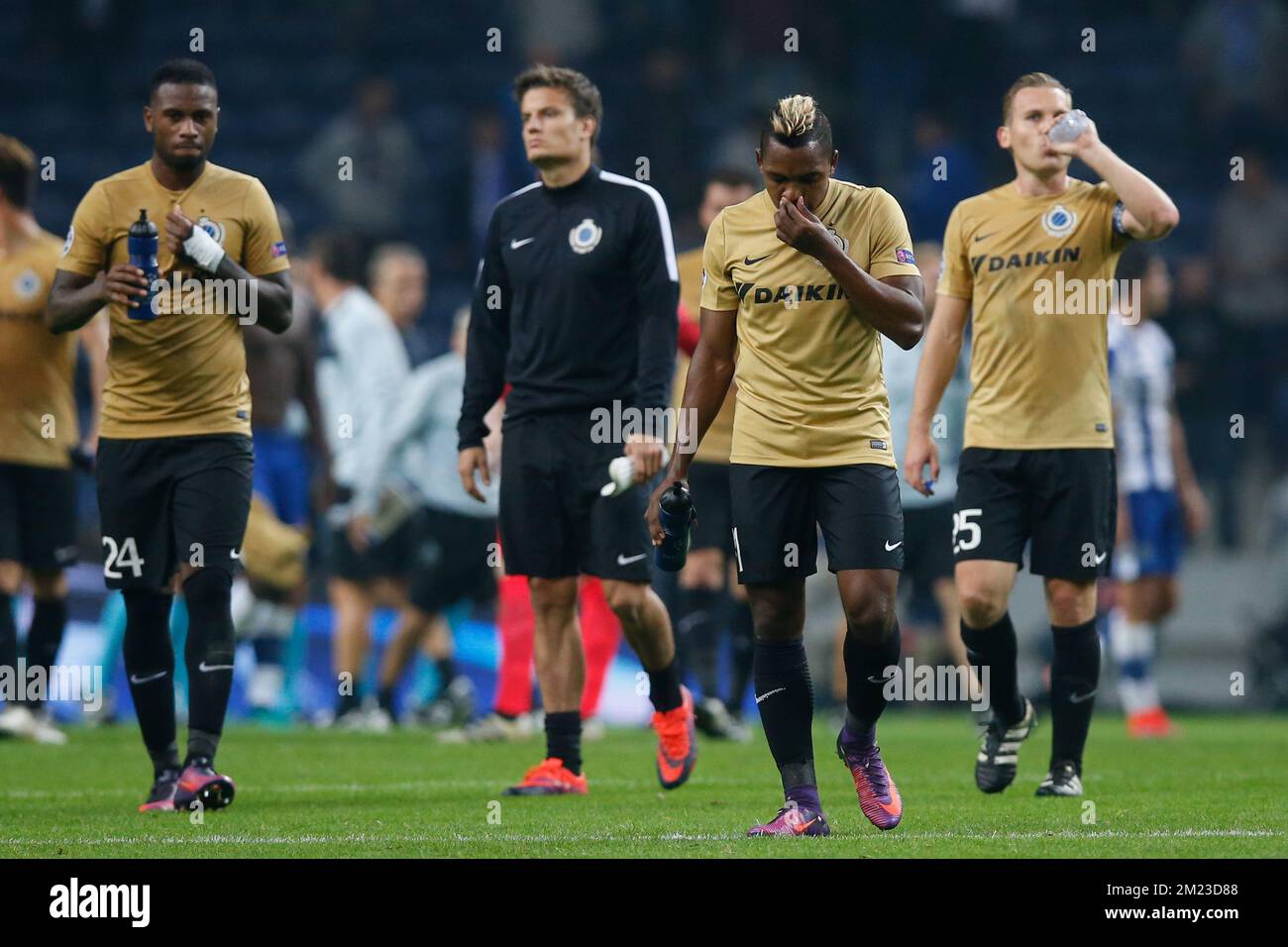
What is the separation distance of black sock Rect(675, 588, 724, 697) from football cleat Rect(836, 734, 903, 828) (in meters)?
4.14

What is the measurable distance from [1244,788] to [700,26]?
42.9 feet

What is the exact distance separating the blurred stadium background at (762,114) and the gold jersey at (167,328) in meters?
7.31

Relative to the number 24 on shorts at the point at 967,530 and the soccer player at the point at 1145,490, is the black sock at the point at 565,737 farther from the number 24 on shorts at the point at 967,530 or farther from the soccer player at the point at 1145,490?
the soccer player at the point at 1145,490

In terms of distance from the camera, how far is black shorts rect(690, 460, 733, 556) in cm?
1039

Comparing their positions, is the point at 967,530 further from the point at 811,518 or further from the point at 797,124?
the point at 797,124

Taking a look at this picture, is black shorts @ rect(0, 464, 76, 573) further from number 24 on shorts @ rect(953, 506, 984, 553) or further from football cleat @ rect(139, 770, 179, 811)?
number 24 on shorts @ rect(953, 506, 984, 553)

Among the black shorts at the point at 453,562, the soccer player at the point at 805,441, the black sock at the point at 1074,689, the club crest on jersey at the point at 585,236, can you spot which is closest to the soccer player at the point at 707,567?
the black shorts at the point at 453,562

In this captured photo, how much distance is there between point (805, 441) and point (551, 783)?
2.10 m

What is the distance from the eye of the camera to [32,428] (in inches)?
394

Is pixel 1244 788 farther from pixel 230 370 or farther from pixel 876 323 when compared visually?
pixel 230 370

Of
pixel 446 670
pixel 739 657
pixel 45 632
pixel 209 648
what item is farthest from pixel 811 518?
pixel 446 670

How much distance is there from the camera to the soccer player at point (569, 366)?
749 centimetres

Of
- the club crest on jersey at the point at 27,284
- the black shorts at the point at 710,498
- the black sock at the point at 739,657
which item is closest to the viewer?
the club crest on jersey at the point at 27,284
